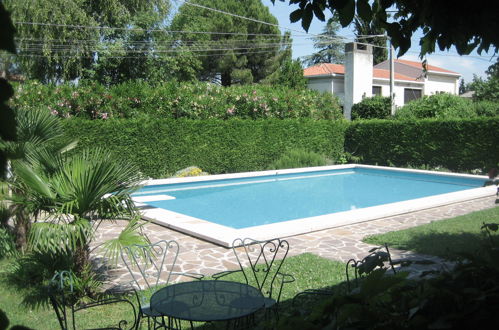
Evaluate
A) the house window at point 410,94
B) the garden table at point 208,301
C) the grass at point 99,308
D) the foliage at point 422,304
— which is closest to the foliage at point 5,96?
the foliage at point 422,304

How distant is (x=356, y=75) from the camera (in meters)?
29.6

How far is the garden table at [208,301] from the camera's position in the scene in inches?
134

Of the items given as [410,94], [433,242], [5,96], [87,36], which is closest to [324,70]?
[410,94]

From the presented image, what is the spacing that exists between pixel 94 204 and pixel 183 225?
147 inches

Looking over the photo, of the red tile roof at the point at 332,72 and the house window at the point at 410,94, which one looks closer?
the red tile roof at the point at 332,72

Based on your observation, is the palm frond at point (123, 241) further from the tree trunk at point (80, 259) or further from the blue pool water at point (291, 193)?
the blue pool water at point (291, 193)

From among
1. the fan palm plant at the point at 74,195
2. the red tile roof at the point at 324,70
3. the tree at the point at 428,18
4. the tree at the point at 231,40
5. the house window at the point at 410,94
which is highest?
the tree at the point at 231,40

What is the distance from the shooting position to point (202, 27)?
3566 cm

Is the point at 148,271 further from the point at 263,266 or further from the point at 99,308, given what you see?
the point at 263,266

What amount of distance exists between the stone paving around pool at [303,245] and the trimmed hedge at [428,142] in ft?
23.7

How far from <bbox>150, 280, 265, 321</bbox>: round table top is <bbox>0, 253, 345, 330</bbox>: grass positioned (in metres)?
1.02

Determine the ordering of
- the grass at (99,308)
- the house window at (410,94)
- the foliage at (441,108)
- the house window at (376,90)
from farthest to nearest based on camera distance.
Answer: the house window at (410,94)
the house window at (376,90)
the foliage at (441,108)
the grass at (99,308)

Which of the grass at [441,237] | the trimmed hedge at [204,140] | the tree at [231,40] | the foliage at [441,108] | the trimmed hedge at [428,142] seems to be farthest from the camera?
the tree at [231,40]

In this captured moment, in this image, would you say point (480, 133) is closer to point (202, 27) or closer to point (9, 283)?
point (9, 283)
